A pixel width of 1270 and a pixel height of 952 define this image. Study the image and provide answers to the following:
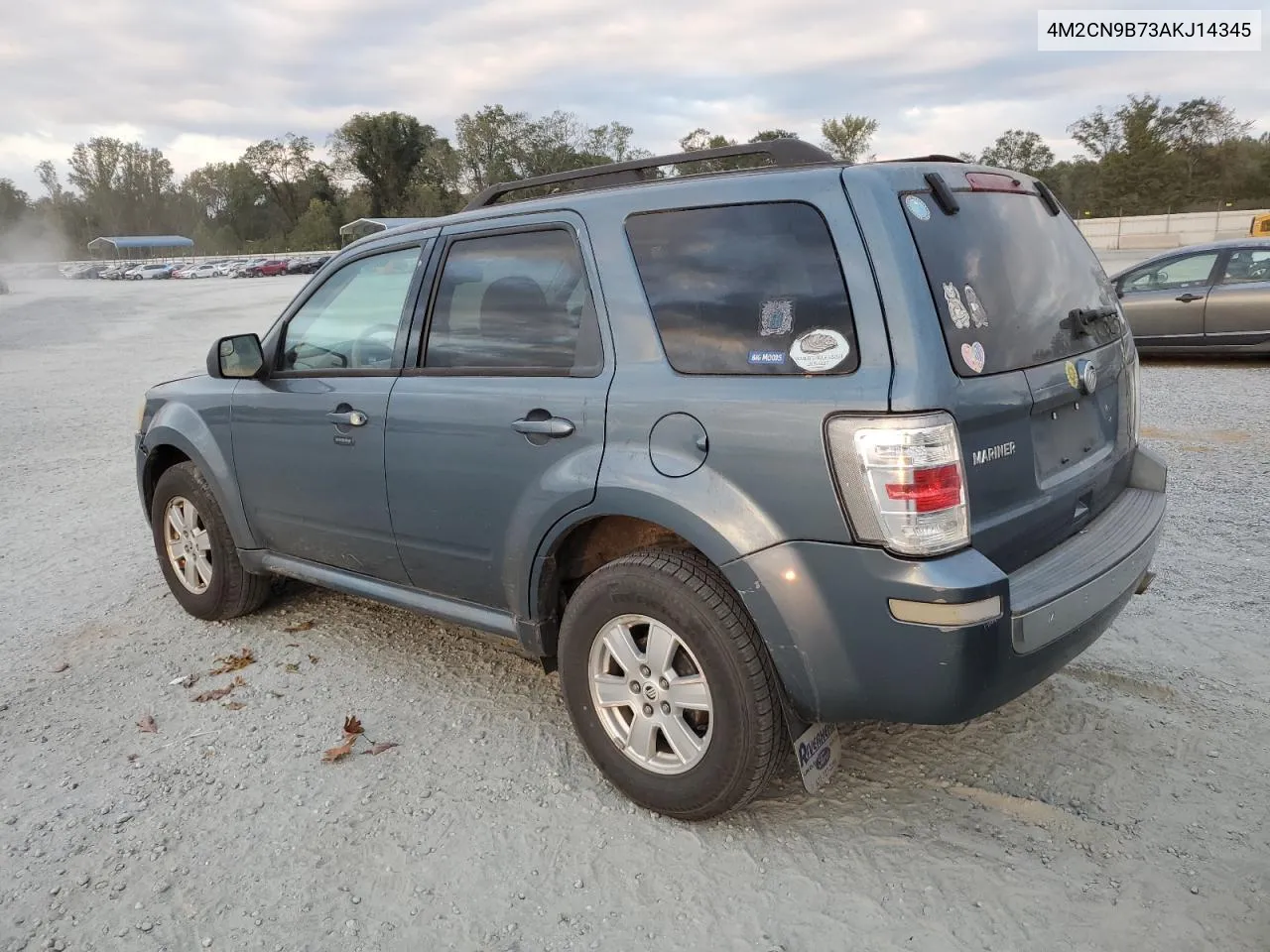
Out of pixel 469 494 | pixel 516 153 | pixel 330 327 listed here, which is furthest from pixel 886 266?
pixel 516 153

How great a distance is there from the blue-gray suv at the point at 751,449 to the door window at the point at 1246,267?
885cm

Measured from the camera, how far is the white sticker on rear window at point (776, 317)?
8.67 ft

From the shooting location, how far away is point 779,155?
9.78 feet

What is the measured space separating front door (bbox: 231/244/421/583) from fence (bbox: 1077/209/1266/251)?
2001 inches

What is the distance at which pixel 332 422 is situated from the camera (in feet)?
12.5

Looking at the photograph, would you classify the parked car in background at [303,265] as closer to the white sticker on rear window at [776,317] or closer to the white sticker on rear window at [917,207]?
the white sticker on rear window at [776,317]

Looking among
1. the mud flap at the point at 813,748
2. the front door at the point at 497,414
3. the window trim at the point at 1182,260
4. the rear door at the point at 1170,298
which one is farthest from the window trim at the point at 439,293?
the window trim at the point at 1182,260

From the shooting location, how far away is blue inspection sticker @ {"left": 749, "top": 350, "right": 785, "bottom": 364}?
2635 millimetres

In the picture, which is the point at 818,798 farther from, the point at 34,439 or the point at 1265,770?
the point at 34,439

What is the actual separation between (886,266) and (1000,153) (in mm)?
74615

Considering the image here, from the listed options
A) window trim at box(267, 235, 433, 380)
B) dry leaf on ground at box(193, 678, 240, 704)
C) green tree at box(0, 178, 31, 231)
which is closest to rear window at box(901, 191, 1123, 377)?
window trim at box(267, 235, 433, 380)

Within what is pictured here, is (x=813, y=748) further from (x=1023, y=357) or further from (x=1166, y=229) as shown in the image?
(x=1166, y=229)

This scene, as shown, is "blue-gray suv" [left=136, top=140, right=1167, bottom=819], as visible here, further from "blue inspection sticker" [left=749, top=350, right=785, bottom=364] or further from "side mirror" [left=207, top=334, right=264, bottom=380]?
"side mirror" [left=207, top=334, right=264, bottom=380]

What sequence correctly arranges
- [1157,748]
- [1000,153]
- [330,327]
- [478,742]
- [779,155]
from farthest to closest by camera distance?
[1000,153] < [330,327] < [478,742] < [1157,748] < [779,155]
